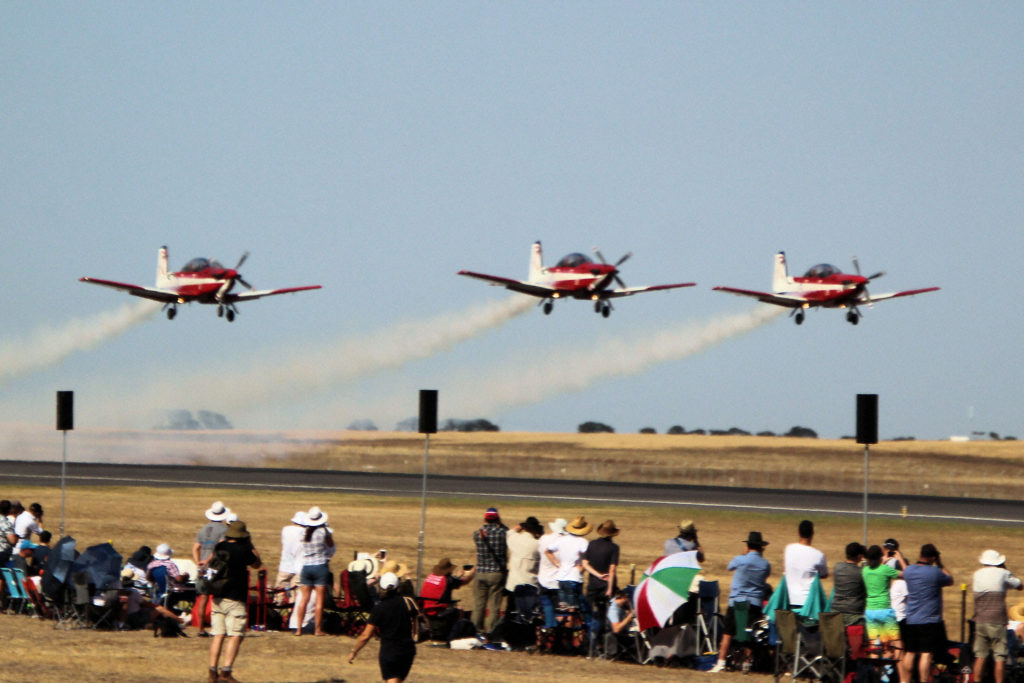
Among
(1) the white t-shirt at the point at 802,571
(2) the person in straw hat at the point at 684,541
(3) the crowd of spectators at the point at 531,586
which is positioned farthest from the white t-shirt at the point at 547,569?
(1) the white t-shirt at the point at 802,571

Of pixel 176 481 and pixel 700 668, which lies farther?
pixel 176 481

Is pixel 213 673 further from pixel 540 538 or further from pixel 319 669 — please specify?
pixel 540 538

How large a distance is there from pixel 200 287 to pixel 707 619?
4442cm

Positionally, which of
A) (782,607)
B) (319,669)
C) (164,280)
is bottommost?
(319,669)

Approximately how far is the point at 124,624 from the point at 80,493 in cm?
2770

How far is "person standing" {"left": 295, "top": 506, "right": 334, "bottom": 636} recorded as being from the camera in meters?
18.7

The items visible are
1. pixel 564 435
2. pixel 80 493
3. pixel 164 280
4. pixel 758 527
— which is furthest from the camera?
pixel 564 435

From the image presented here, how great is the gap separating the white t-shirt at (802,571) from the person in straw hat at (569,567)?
9.96 feet

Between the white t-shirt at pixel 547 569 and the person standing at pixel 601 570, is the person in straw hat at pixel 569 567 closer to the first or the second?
the white t-shirt at pixel 547 569

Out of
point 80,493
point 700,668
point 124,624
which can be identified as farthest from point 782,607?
point 80,493

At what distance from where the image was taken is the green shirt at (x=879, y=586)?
1606cm

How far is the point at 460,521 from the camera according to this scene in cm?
3759

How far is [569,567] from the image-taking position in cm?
1828

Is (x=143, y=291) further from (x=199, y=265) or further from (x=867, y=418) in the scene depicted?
(x=867, y=418)
